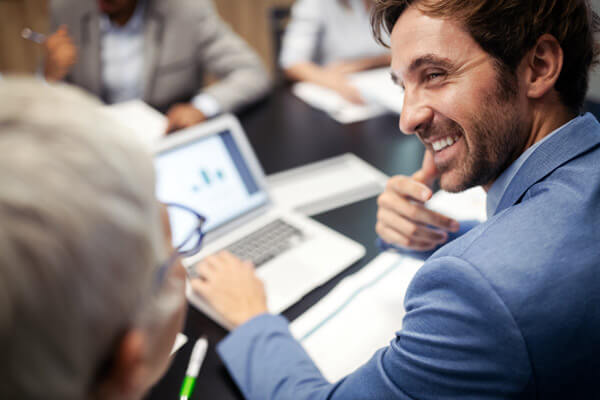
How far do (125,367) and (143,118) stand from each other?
4.02 feet

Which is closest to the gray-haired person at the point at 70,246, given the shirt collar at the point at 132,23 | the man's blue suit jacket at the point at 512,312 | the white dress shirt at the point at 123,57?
the man's blue suit jacket at the point at 512,312

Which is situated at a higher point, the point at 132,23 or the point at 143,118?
the point at 132,23

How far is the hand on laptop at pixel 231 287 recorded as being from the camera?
730 millimetres

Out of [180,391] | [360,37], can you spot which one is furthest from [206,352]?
[360,37]

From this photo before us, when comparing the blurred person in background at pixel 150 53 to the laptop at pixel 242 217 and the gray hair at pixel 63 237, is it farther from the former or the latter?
the gray hair at pixel 63 237

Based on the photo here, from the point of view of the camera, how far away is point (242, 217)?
37.2 inches

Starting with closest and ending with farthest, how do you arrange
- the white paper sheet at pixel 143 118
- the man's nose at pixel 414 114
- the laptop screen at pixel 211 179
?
the man's nose at pixel 414 114 → the laptop screen at pixel 211 179 → the white paper sheet at pixel 143 118

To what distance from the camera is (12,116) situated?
10.5 inches

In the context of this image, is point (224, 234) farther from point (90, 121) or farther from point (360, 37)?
point (360, 37)

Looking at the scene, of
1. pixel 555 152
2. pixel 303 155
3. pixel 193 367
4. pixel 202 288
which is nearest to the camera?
pixel 555 152

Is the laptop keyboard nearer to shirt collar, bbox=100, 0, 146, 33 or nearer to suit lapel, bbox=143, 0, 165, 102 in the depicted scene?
suit lapel, bbox=143, 0, 165, 102

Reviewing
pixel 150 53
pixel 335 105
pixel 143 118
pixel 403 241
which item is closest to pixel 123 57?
pixel 150 53

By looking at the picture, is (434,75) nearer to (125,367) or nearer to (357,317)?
(357,317)

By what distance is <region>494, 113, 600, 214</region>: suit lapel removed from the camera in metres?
0.56
